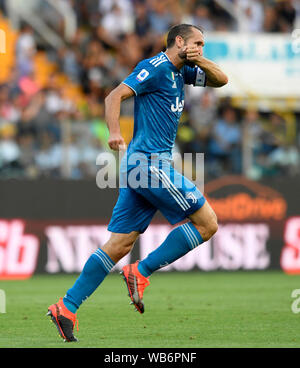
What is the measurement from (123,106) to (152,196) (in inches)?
307

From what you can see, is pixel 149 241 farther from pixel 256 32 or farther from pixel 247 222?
pixel 256 32

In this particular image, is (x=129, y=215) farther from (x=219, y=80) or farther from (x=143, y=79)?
(x=219, y=80)

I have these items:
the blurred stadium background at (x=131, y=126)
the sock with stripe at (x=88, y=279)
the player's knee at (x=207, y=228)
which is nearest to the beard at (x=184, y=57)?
the player's knee at (x=207, y=228)

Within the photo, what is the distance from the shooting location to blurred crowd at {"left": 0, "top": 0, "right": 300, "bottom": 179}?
550 inches

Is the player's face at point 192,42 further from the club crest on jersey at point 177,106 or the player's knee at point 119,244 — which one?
the player's knee at point 119,244

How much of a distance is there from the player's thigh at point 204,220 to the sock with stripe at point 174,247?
0.04m

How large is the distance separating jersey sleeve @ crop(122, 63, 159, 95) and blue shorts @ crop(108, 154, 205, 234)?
0.60m

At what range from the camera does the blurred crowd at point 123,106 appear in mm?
13969

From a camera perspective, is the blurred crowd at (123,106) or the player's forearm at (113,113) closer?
the player's forearm at (113,113)

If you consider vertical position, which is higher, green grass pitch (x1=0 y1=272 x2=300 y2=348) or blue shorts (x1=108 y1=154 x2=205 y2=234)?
blue shorts (x1=108 y1=154 x2=205 y2=234)

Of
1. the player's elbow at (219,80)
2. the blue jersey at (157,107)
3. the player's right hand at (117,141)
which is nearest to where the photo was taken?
the player's right hand at (117,141)

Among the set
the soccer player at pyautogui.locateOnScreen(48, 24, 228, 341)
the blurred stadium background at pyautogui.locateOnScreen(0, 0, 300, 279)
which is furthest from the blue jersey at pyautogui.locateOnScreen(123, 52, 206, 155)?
the blurred stadium background at pyautogui.locateOnScreen(0, 0, 300, 279)

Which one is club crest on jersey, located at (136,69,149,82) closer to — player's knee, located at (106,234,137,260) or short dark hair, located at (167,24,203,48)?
short dark hair, located at (167,24,203,48)

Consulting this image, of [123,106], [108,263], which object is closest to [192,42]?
[108,263]
